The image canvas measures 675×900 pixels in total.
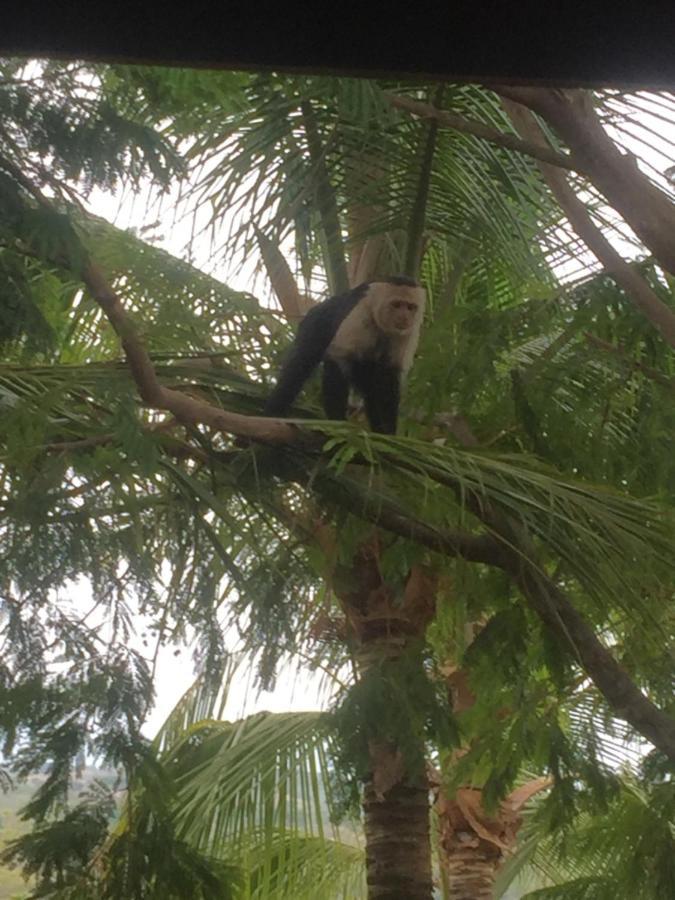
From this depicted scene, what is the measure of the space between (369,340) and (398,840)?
1.12 metres

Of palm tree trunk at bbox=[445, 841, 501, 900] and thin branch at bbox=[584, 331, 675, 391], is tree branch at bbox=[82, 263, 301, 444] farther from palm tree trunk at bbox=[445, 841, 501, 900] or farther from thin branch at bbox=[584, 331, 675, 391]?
palm tree trunk at bbox=[445, 841, 501, 900]

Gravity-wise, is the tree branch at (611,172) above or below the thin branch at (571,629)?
above

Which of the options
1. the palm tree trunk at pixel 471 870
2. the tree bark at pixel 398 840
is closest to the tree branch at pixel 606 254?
the tree bark at pixel 398 840

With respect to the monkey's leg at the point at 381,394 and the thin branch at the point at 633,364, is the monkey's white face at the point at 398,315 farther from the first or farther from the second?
the thin branch at the point at 633,364

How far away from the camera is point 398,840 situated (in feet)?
8.22

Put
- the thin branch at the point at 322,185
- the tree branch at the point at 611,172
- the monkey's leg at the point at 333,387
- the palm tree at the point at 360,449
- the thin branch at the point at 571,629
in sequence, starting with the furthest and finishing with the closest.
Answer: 1. the monkey's leg at the point at 333,387
2. the thin branch at the point at 322,185
3. the thin branch at the point at 571,629
4. the tree branch at the point at 611,172
5. the palm tree at the point at 360,449

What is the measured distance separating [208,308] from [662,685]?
4.38 ft

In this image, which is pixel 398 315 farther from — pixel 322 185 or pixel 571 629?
pixel 571 629

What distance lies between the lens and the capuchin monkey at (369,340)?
2.49 meters

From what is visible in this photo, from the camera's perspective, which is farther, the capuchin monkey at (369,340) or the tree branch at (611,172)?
the capuchin monkey at (369,340)

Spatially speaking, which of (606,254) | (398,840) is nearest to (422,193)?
(606,254)

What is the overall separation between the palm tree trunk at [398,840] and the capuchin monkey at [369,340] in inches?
32.3

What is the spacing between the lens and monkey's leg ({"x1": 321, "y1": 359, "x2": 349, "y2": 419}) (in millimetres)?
2547

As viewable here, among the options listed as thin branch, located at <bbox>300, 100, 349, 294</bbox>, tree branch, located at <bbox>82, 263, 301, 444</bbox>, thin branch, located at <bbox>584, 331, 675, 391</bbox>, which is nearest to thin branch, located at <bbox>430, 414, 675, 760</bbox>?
A: tree branch, located at <bbox>82, 263, 301, 444</bbox>
